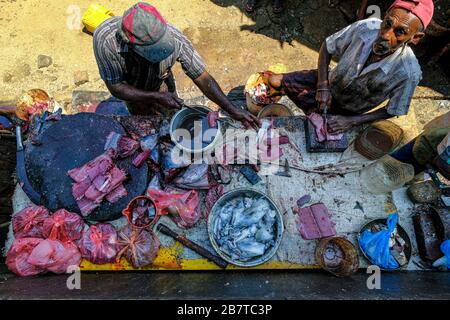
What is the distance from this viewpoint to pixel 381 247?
2461 millimetres

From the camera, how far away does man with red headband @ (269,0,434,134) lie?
241 cm

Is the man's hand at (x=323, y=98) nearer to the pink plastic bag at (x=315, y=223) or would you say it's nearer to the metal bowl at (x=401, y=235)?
the pink plastic bag at (x=315, y=223)

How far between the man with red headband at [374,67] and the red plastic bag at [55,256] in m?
2.24

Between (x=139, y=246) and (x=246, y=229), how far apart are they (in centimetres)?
79

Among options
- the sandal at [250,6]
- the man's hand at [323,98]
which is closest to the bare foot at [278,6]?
the sandal at [250,6]

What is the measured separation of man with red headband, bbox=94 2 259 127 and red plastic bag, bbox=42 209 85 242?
1071 millimetres

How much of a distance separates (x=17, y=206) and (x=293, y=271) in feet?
7.45

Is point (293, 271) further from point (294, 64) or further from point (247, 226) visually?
point (294, 64)

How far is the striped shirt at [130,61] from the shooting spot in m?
2.63

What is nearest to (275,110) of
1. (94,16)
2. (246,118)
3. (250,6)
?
(246,118)

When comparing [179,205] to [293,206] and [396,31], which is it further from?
[396,31]

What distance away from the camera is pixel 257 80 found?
389cm

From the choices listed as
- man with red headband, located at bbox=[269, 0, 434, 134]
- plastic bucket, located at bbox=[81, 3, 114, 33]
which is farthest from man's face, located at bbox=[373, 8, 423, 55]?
plastic bucket, located at bbox=[81, 3, 114, 33]

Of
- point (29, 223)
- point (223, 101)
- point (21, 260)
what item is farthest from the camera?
point (223, 101)
